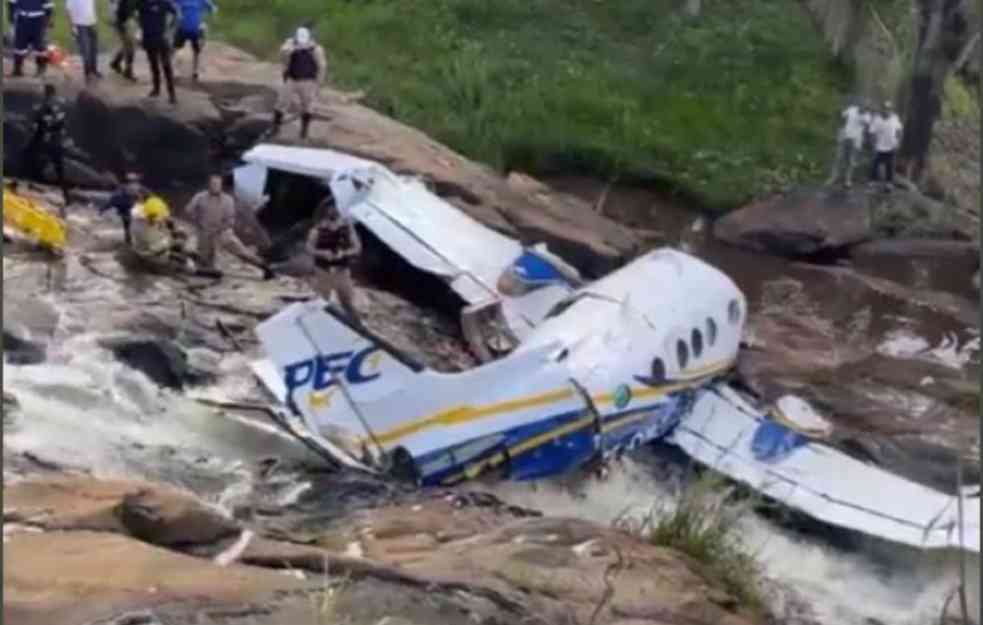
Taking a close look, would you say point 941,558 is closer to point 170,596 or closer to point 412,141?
point 170,596

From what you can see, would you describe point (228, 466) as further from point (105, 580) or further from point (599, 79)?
point (599, 79)

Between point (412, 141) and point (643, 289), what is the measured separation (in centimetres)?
829

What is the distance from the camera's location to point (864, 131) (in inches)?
1101

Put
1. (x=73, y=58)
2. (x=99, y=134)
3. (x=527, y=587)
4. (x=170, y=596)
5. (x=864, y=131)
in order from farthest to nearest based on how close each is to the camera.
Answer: (x=864, y=131) → (x=73, y=58) → (x=99, y=134) → (x=527, y=587) → (x=170, y=596)

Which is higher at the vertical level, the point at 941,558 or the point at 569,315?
the point at 569,315

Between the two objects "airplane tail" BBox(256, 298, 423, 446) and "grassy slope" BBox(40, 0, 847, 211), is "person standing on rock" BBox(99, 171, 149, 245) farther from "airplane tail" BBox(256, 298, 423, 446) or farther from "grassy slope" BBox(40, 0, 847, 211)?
"grassy slope" BBox(40, 0, 847, 211)

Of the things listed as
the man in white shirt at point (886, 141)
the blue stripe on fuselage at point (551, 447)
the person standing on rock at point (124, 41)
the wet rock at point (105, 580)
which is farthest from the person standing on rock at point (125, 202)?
the man in white shirt at point (886, 141)

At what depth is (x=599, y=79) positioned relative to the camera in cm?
3244

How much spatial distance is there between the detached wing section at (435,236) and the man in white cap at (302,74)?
2.23m

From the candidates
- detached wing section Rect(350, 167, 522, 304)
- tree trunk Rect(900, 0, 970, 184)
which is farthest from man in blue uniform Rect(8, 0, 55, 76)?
tree trunk Rect(900, 0, 970, 184)

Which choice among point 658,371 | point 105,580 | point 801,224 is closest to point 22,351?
point 658,371

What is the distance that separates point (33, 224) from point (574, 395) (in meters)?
6.74

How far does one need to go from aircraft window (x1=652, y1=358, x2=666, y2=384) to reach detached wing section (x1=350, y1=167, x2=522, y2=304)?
3.28 meters

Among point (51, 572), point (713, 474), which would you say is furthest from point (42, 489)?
point (713, 474)
